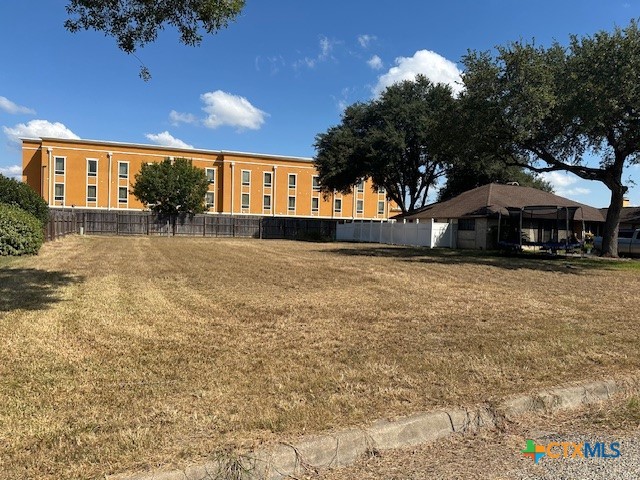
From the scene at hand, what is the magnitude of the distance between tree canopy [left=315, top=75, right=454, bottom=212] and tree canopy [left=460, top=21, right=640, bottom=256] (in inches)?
533

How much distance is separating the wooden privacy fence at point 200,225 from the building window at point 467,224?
15401mm

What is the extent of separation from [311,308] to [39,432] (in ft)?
16.8

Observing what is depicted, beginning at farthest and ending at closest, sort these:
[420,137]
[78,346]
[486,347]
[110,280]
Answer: [420,137] → [110,280] → [486,347] → [78,346]

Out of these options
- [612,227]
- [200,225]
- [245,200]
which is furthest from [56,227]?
[245,200]

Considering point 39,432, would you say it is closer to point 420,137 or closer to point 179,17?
point 179,17

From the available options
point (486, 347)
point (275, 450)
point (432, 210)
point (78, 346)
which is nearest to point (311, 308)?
point (486, 347)

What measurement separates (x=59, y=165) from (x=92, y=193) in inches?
184

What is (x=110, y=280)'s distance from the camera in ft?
35.6

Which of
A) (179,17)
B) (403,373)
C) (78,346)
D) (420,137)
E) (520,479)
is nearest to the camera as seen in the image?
(520,479)

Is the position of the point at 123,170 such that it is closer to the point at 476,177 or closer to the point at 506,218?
the point at 476,177

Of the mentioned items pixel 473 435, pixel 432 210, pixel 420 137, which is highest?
pixel 420 137

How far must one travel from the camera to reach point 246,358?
5.06 metres

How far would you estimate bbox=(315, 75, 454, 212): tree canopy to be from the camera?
3641 centimetres

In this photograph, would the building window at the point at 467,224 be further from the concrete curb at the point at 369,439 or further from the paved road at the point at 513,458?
the paved road at the point at 513,458
